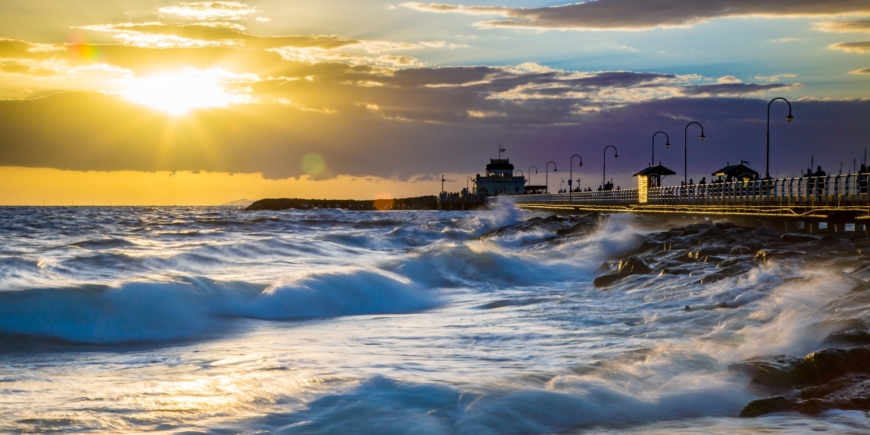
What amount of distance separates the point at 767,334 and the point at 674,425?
14.5ft

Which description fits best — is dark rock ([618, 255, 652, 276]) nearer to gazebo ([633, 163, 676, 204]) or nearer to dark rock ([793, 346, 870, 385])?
dark rock ([793, 346, 870, 385])

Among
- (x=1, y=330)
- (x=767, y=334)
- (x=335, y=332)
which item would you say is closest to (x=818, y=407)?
(x=767, y=334)

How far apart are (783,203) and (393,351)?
2647 centimetres

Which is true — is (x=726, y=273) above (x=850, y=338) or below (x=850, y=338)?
below

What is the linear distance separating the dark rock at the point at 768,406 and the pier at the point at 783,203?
64.4 feet

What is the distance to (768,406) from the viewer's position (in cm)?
743

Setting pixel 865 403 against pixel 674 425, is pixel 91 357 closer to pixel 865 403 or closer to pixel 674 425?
pixel 674 425

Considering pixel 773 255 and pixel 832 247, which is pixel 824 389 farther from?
pixel 832 247

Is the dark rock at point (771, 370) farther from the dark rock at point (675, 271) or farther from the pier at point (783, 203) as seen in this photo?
the pier at point (783, 203)

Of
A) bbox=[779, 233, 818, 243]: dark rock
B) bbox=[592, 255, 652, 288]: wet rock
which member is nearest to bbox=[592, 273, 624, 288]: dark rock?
bbox=[592, 255, 652, 288]: wet rock

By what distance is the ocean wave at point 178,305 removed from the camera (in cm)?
1379

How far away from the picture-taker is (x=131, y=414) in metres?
7.69

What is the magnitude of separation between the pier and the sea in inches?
375

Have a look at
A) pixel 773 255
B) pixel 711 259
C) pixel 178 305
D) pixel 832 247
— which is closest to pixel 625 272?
pixel 711 259
